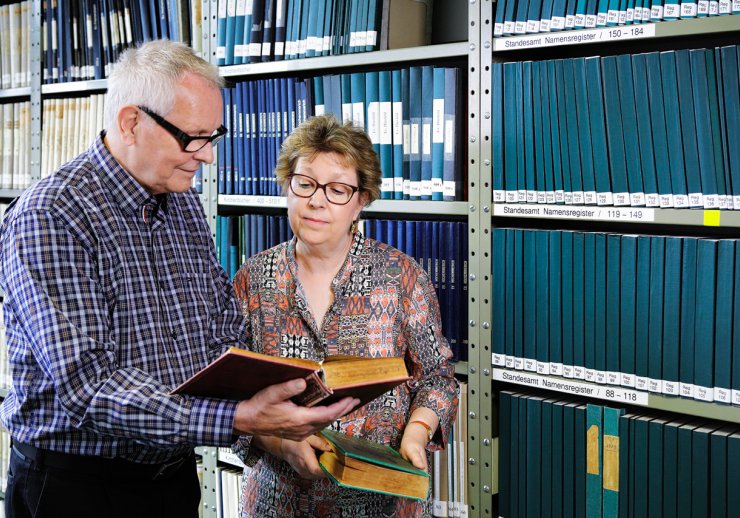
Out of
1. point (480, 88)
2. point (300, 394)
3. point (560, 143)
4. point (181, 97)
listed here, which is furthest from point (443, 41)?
point (300, 394)

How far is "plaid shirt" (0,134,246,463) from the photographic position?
55.1 inches

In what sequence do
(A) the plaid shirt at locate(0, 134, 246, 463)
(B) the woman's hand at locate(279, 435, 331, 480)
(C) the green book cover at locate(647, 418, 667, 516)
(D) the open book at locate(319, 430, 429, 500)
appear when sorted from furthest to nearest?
(C) the green book cover at locate(647, 418, 667, 516) < (B) the woman's hand at locate(279, 435, 331, 480) < (D) the open book at locate(319, 430, 429, 500) < (A) the plaid shirt at locate(0, 134, 246, 463)

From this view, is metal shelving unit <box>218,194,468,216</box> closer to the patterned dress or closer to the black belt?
the patterned dress

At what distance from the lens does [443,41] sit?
275 centimetres

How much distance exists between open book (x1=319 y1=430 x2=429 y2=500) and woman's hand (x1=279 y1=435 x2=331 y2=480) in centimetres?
2

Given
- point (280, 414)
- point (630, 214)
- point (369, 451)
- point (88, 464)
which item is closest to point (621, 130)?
point (630, 214)

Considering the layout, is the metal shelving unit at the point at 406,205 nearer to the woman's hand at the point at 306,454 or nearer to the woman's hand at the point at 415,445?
the woman's hand at the point at 415,445

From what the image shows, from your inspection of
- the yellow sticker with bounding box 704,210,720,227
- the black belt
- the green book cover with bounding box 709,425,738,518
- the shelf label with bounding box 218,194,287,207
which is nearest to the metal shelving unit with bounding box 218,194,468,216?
the shelf label with bounding box 218,194,287,207

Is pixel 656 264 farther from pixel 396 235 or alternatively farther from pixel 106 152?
pixel 106 152

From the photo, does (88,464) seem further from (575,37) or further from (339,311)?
(575,37)

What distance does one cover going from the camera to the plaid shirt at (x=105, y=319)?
140 cm

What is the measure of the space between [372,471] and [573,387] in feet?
2.66

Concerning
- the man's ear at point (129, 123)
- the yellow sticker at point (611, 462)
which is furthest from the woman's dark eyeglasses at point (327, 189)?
the yellow sticker at point (611, 462)

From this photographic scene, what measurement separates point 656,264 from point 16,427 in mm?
1470
